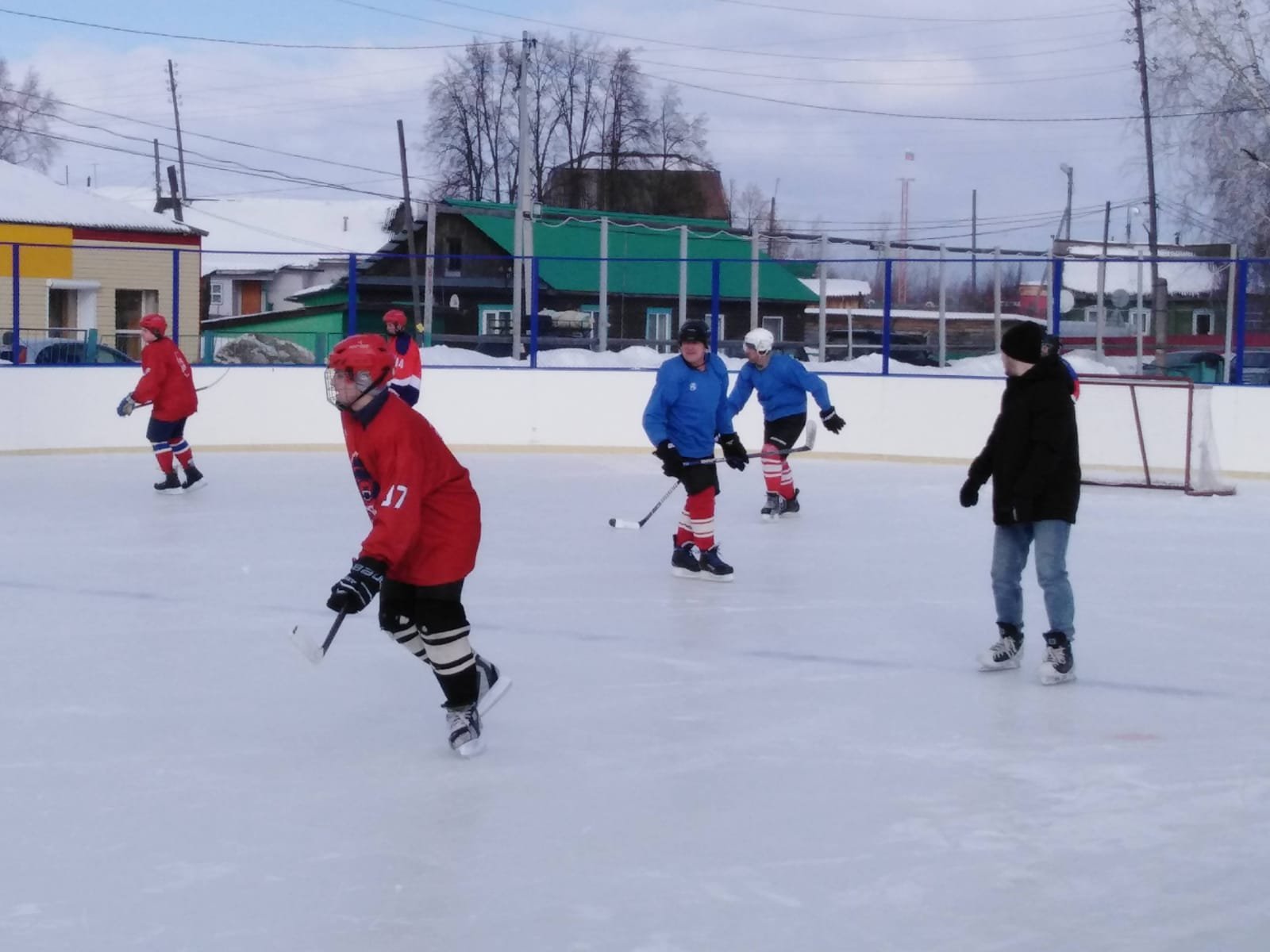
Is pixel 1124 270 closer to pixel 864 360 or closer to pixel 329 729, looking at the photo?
pixel 864 360

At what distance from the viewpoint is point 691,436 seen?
7223 mm

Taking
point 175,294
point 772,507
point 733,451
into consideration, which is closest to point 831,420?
point 772,507

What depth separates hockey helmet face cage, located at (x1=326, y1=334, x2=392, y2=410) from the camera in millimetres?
3832

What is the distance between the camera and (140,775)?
397 centimetres

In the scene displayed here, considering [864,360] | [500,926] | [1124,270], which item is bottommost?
[500,926]

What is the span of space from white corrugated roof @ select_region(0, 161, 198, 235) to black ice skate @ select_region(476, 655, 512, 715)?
24.8m

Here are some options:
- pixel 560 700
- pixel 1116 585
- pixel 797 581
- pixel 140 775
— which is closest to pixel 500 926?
pixel 140 775

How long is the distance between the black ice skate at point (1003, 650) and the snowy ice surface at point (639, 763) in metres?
0.06

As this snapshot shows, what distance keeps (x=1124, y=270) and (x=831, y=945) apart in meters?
16.0

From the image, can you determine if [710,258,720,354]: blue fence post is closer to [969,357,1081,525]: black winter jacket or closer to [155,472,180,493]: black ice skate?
[155,472,180,493]: black ice skate

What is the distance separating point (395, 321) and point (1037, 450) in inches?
291

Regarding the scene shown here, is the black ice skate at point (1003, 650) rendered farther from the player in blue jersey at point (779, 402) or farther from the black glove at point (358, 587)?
the player in blue jersey at point (779, 402)

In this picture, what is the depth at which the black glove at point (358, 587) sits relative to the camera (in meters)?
3.71

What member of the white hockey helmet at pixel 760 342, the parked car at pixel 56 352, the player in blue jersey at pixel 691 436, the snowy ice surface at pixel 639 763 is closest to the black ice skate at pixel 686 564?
the player in blue jersey at pixel 691 436
